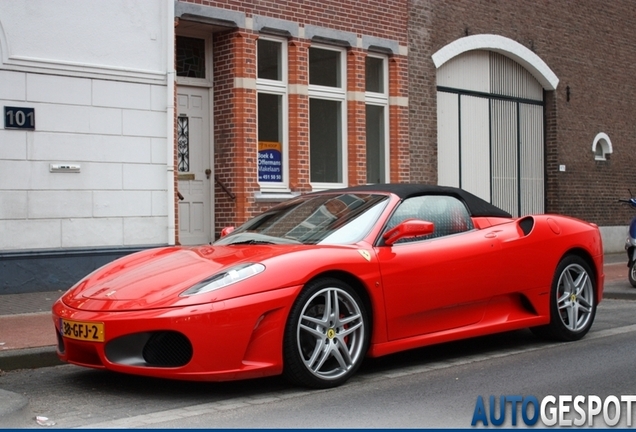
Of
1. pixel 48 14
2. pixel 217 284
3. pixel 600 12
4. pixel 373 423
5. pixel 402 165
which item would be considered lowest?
pixel 373 423

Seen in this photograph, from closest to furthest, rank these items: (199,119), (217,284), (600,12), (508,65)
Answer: (217,284), (199,119), (508,65), (600,12)

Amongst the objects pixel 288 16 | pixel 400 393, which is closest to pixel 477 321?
pixel 400 393

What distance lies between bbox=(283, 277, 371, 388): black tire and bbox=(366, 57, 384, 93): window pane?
10.5 m

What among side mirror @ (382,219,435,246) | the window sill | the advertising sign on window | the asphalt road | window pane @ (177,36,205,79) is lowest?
the asphalt road

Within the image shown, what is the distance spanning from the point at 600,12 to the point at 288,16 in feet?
31.1

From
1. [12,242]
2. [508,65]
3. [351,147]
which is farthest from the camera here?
[508,65]

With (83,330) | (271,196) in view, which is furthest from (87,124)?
(83,330)

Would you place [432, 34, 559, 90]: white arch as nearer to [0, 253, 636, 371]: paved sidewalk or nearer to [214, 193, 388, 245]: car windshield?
[0, 253, 636, 371]: paved sidewalk

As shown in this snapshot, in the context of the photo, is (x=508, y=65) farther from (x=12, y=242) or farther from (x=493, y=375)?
(x=493, y=375)

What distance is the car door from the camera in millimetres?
6777

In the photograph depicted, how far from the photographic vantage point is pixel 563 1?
66.6 feet

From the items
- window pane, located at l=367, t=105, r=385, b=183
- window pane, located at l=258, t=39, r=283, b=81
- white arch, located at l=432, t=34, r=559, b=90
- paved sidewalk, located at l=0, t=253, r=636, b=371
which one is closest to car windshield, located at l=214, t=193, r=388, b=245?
paved sidewalk, located at l=0, t=253, r=636, b=371

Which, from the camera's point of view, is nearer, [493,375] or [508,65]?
[493,375]

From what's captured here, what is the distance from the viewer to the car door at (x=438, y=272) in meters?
6.78
